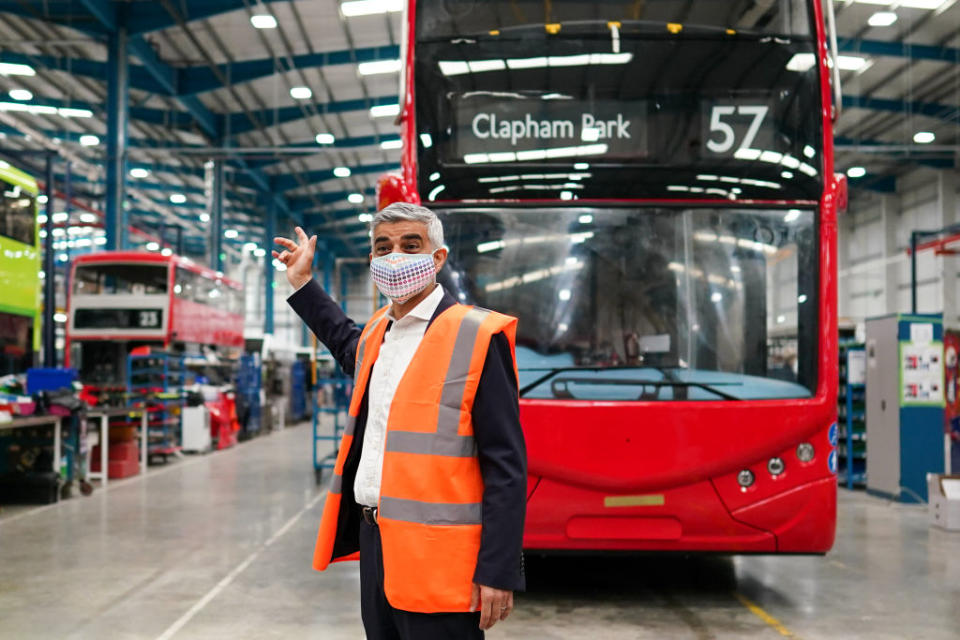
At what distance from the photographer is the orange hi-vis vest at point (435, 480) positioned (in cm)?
230

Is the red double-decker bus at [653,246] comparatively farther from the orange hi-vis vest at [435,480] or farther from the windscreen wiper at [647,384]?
the orange hi-vis vest at [435,480]

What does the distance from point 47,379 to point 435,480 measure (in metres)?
9.73

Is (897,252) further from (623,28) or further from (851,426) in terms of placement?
(623,28)

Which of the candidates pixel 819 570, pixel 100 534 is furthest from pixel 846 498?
pixel 100 534

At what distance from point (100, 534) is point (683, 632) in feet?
19.2

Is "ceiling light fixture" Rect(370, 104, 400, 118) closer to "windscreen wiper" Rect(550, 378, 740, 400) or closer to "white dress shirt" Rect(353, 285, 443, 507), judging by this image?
"windscreen wiper" Rect(550, 378, 740, 400)

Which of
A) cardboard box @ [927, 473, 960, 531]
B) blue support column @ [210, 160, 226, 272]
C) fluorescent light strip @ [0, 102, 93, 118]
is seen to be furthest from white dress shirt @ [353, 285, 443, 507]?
blue support column @ [210, 160, 226, 272]

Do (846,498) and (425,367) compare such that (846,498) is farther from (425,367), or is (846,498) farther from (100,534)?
(425,367)

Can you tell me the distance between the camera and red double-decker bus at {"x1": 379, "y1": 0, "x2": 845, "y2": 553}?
5.25m

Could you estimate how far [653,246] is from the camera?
546 centimetres

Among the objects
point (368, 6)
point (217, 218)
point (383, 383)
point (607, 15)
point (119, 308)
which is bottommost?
point (383, 383)

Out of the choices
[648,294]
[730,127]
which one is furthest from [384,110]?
[648,294]

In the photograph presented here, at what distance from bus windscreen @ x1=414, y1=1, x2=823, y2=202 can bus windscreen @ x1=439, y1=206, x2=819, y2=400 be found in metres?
0.17

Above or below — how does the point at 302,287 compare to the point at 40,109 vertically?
below
